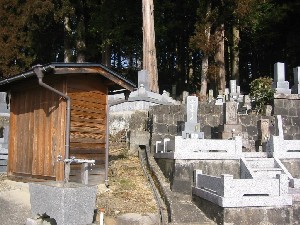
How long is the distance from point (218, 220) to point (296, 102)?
953 cm

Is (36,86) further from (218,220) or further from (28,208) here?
(218,220)

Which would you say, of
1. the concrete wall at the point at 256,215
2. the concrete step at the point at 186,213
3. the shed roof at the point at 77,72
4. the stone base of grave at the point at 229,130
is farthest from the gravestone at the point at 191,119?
the concrete wall at the point at 256,215

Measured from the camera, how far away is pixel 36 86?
960 cm

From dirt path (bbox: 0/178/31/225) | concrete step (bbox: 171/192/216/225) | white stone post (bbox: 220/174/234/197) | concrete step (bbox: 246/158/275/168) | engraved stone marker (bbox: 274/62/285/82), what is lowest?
concrete step (bbox: 171/192/216/225)

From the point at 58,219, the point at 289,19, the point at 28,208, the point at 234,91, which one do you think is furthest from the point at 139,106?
the point at 289,19

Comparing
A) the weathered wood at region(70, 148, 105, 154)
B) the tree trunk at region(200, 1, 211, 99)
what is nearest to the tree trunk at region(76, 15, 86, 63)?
the tree trunk at region(200, 1, 211, 99)

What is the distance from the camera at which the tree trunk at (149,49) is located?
17984 mm

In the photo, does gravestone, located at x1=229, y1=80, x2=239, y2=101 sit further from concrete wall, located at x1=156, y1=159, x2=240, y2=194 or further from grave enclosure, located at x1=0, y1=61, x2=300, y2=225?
concrete wall, located at x1=156, y1=159, x2=240, y2=194

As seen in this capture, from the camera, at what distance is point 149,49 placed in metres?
18.4

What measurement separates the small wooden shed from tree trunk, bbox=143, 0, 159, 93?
25.0 feet

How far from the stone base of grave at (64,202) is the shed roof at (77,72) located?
9.46 feet

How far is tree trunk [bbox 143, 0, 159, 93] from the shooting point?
59.0 ft

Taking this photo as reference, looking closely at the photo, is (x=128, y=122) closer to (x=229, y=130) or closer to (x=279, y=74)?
(x=229, y=130)

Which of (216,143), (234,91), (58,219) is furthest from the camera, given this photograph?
(234,91)
